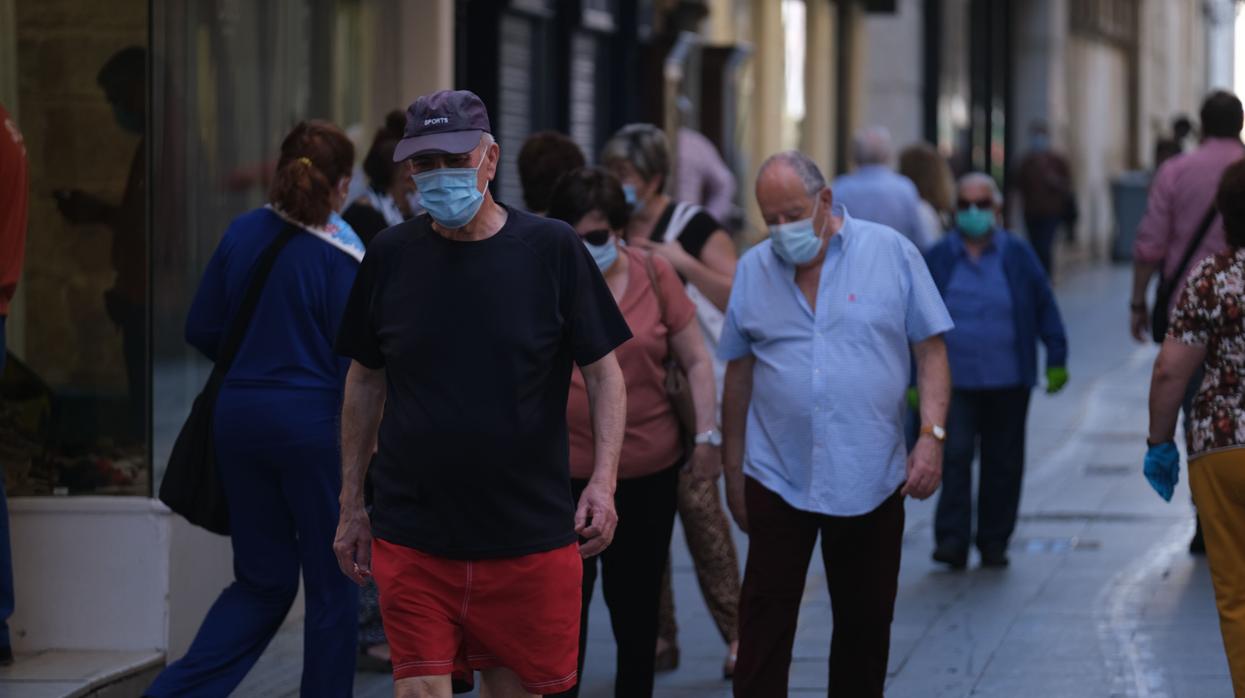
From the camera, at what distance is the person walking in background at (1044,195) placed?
28.2 m

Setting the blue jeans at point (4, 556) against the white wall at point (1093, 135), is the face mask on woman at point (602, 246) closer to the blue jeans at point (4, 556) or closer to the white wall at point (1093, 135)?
the blue jeans at point (4, 556)

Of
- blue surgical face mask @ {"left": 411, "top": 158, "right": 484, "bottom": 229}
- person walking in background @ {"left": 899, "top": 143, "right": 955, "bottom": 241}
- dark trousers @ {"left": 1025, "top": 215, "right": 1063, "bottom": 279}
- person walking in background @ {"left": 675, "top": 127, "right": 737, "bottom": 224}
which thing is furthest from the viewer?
dark trousers @ {"left": 1025, "top": 215, "right": 1063, "bottom": 279}

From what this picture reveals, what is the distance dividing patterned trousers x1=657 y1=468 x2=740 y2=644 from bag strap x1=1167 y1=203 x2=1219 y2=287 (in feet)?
9.20

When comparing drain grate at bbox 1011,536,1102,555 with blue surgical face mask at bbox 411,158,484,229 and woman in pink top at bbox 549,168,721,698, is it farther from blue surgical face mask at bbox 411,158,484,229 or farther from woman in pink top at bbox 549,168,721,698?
blue surgical face mask at bbox 411,158,484,229

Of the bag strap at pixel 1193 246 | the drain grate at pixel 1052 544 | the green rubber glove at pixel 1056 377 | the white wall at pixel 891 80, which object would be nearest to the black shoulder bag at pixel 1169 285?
the bag strap at pixel 1193 246

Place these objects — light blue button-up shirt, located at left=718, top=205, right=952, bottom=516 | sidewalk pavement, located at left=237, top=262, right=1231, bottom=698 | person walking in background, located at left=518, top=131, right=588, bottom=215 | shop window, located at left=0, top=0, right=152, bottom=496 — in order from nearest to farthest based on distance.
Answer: light blue button-up shirt, located at left=718, top=205, right=952, bottom=516
person walking in background, located at left=518, top=131, right=588, bottom=215
sidewalk pavement, located at left=237, top=262, right=1231, bottom=698
shop window, located at left=0, top=0, right=152, bottom=496

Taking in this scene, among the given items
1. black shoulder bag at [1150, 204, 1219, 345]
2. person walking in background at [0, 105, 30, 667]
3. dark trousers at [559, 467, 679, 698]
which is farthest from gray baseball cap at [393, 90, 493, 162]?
black shoulder bag at [1150, 204, 1219, 345]

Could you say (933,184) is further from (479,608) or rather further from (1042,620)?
(479,608)

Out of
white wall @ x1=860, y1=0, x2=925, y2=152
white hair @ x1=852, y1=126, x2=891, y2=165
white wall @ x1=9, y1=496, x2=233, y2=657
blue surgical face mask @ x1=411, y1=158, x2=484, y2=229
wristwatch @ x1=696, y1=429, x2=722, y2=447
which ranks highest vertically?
white wall @ x1=860, y1=0, x2=925, y2=152

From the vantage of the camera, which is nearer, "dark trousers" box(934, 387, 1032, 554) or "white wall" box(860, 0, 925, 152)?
"dark trousers" box(934, 387, 1032, 554)

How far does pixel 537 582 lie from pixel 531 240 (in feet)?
2.42

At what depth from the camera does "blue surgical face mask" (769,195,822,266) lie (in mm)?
5941

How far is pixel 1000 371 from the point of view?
31.9 feet

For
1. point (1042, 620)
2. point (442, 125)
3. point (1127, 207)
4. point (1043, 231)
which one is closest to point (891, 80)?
point (1043, 231)
